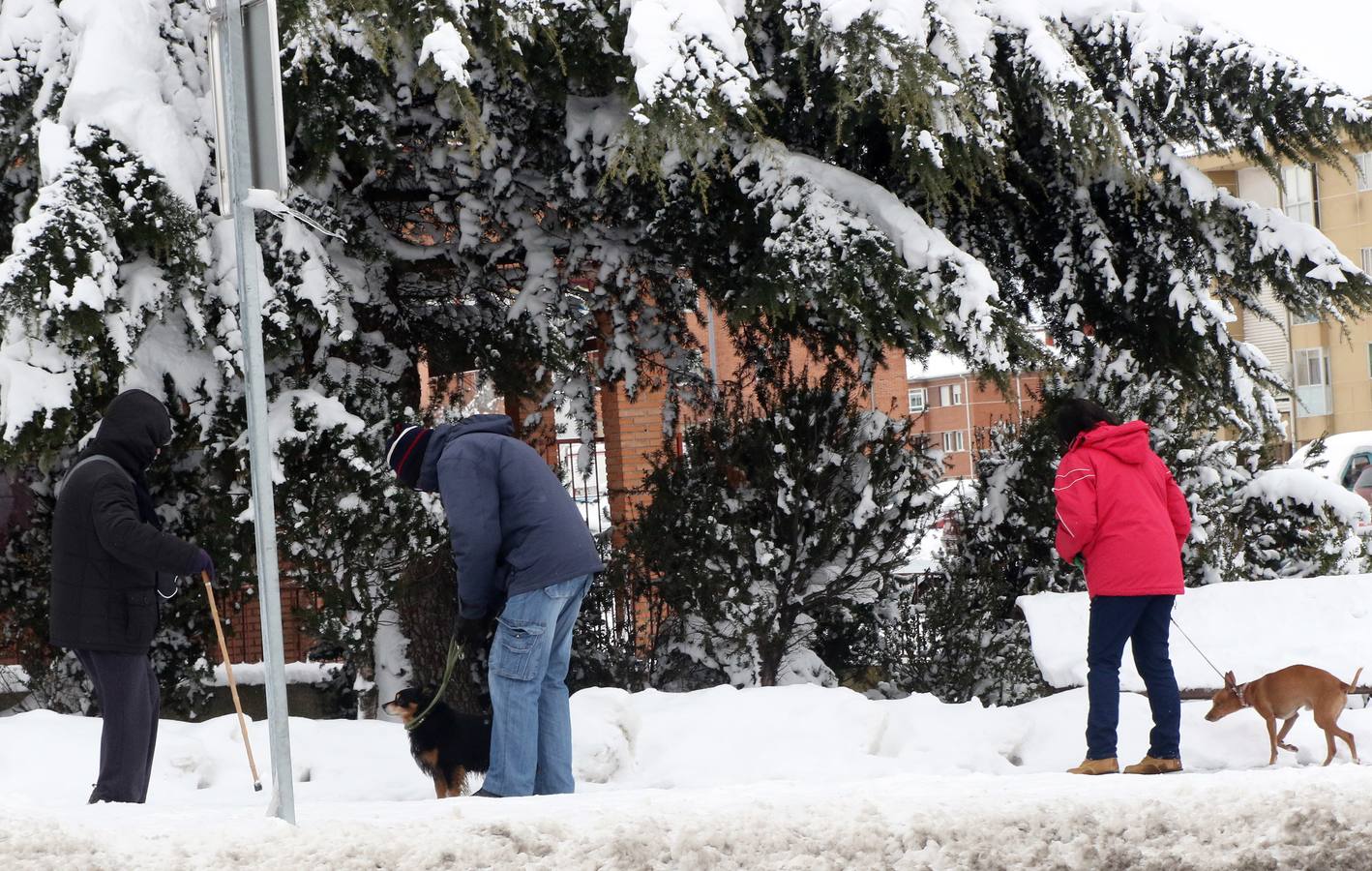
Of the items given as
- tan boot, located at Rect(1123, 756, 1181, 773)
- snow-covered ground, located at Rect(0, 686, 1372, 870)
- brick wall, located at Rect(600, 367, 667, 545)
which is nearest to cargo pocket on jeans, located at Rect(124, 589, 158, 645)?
snow-covered ground, located at Rect(0, 686, 1372, 870)

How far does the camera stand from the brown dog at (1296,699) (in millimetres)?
5270

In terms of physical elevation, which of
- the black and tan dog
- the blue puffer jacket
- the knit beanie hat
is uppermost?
the knit beanie hat

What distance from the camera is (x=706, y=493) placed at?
7.45 metres

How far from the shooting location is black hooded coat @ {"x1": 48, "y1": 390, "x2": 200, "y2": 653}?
429 cm

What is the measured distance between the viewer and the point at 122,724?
432 cm

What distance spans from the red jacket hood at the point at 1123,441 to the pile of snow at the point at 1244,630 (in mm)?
1602

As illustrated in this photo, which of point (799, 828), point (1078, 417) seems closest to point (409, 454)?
point (799, 828)

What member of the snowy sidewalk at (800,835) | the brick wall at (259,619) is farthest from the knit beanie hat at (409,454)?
the snowy sidewalk at (800,835)

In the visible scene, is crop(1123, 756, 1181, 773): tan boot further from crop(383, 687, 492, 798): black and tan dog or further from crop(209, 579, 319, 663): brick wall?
crop(209, 579, 319, 663): brick wall

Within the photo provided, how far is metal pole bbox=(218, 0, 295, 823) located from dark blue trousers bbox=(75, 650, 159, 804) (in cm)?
126

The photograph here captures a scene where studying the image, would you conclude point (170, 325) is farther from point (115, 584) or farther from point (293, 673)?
point (293, 673)

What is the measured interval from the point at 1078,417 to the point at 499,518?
246 cm

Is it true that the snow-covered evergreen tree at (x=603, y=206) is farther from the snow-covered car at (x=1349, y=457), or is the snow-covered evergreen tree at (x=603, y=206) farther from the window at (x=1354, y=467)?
the window at (x=1354, y=467)

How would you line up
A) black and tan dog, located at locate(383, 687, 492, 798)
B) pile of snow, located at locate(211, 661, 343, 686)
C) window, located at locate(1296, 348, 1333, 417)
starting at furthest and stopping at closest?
window, located at locate(1296, 348, 1333, 417), pile of snow, located at locate(211, 661, 343, 686), black and tan dog, located at locate(383, 687, 492, 798)
